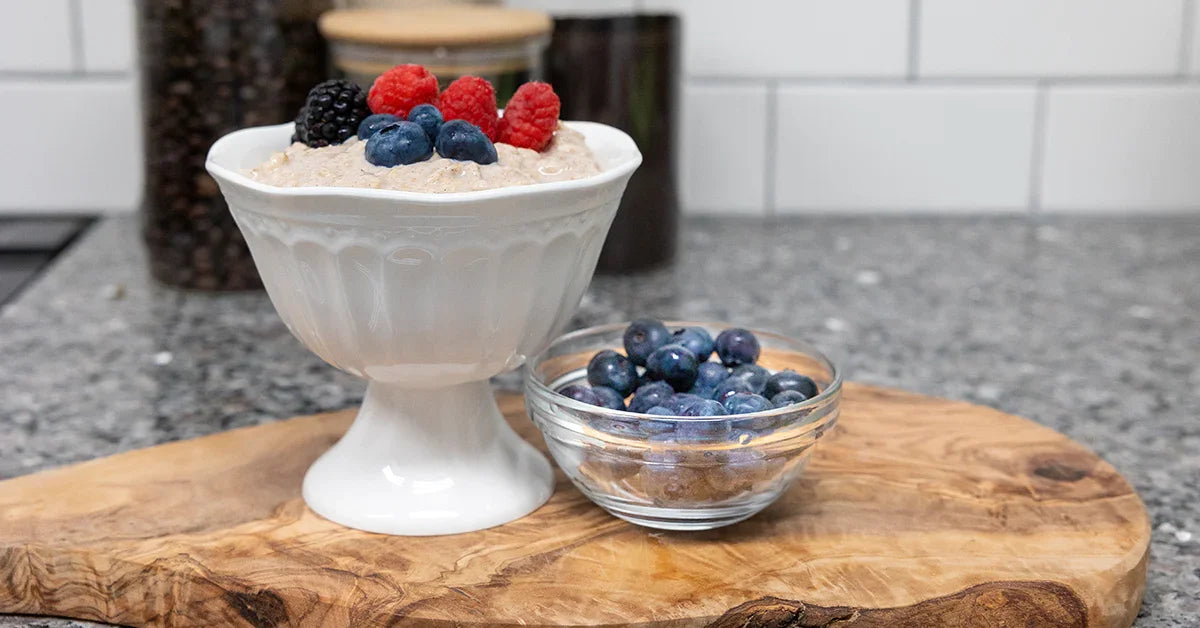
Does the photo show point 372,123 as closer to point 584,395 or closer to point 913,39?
point 584,395

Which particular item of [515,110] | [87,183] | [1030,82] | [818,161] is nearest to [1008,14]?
[1030,82]

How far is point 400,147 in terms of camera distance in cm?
75

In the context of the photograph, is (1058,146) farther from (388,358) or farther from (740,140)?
(388,358)

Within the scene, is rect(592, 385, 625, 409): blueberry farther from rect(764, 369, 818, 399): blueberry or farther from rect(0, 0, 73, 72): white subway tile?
rect(0, 0, 73, 72): white subway tile

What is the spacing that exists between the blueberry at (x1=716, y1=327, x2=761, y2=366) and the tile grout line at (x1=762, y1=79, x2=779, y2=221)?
2.94 ft

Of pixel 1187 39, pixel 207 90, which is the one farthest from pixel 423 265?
pixel 1187 39

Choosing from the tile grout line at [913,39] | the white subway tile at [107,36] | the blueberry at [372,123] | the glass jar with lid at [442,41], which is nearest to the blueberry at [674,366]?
the blueberry at [372,123]

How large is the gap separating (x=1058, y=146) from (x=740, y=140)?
0.42 meters

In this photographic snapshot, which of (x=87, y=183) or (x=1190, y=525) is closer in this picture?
(x=1190, y=525)

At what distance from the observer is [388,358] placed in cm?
80

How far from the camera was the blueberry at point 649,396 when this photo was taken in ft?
2.67

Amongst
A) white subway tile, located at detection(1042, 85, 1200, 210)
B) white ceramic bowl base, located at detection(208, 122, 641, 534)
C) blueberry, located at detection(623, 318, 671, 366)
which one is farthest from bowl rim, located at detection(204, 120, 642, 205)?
white subway tile, located at detection(1042, 85, 1200, 210)

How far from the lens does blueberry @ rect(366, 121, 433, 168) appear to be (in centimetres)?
75

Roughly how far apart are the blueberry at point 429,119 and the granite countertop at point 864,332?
358 mm
